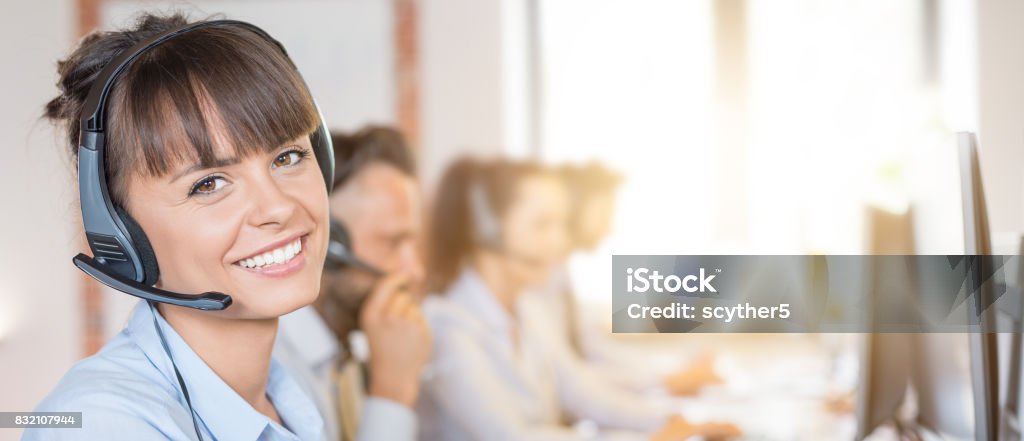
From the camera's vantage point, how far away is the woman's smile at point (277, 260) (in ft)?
2.58

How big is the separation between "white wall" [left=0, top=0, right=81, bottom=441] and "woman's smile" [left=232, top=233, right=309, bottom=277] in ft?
3.16

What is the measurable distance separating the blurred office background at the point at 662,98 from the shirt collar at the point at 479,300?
13.3 inches

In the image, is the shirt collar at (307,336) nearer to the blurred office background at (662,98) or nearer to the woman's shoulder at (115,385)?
the woman's shoulder at (115,385)

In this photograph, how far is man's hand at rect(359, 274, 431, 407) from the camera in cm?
149

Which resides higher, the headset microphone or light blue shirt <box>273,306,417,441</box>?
the headset microphone

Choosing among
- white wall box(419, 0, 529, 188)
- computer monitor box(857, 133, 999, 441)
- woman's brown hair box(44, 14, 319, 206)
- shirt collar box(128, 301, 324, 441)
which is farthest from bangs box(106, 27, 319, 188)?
white wall box(419, 0, 529, 188)

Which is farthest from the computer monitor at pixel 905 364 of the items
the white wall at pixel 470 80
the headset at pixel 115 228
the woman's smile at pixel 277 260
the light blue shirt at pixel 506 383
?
the white wall at pixel 470 80

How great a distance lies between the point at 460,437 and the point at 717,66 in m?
1.28

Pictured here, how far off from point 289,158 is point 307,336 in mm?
672

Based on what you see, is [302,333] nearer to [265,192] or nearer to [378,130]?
[378,130]

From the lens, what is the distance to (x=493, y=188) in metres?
2.13

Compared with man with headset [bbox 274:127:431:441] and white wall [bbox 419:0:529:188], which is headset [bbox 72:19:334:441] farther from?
white wall [bbox 419:0:529:188]

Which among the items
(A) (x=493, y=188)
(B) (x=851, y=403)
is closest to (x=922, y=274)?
(B) (x=851, y=403)

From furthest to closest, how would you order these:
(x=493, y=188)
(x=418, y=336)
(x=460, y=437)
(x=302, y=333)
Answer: (x=493, y=188)
(x=460, y=437)
(x=418, y=336)
(x=302, y=333)
